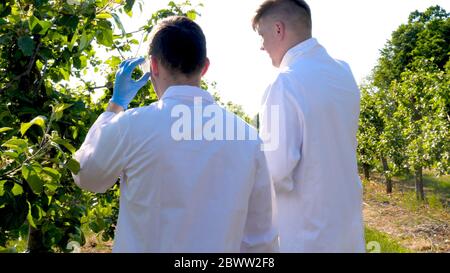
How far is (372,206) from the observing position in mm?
10594

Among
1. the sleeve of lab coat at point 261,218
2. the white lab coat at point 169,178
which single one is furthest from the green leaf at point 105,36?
the sleeve of lab coat at point 261,218

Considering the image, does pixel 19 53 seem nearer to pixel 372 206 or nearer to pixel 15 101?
pixel 15 101

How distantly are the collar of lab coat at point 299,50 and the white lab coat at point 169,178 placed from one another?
77 cm

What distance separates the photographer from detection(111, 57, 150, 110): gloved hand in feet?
6.82

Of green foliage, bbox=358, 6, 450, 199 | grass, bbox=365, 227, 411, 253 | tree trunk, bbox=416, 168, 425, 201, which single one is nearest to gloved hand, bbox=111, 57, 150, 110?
grass, bbox=365, 227, 411, 253

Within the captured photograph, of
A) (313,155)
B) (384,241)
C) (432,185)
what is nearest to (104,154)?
(313,155)

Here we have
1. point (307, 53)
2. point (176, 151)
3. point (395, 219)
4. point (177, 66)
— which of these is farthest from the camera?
point (395, 219)

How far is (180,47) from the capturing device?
5.55 feet

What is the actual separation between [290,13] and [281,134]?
0.59 m

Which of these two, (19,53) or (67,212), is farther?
(67,212)

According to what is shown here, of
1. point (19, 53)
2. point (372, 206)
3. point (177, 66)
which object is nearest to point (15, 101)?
point (19, 53)

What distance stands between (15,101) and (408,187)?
12.8 metres

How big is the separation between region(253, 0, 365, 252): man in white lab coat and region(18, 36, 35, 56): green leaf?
1.01m

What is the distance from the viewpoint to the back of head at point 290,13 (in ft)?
7.73
